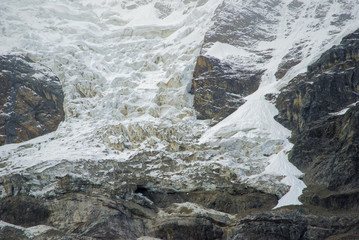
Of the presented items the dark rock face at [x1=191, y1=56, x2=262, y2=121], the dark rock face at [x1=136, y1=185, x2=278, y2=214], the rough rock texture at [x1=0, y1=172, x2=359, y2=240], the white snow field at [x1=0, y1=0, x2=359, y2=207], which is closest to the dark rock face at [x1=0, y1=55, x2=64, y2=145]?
the white snow field at [x1=0, y1=0, x2=359, y2=207]

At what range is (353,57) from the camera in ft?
228

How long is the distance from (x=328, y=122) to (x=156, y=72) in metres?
46.5

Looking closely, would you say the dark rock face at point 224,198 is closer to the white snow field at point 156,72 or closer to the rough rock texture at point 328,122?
the white snow field at point 156,72

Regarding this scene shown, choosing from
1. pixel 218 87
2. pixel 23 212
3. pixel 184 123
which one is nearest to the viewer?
pixel 23 212

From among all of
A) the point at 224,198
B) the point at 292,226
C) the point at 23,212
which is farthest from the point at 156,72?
the point at 292,226

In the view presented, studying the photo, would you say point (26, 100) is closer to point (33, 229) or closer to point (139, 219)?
point (33, 229)

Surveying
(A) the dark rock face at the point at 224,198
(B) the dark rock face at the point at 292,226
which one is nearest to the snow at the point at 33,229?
(A) the dark rock face at the point at 224,198

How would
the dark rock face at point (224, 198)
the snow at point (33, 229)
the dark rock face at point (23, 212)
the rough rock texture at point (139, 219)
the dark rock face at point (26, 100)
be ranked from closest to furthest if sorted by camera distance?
the rough rock texture at point (139, 219), the snow at point (33, 229), the dark rock face at point (23, 212), the dark rock face at point (224, 198), the dark rock face at point (26, 100)

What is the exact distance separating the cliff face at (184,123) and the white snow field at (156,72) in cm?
35

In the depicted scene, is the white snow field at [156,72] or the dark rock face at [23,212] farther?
the white snow field at [156,72]

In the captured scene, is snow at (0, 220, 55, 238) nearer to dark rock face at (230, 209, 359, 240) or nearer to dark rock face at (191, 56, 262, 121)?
dark rock face at (230, 209, 359, 240)

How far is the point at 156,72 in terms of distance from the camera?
96.2 meters

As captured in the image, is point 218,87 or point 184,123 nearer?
point 184,123

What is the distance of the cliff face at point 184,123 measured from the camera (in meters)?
49.8
